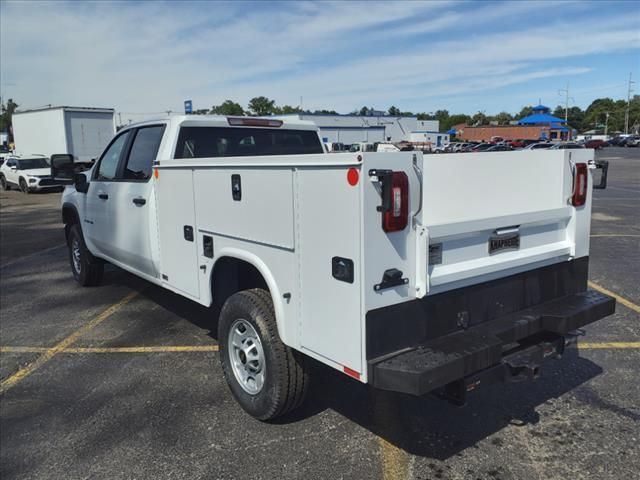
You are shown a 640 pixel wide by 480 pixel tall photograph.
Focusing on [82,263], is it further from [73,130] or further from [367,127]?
[367,127]

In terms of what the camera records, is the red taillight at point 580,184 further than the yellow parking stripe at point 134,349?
No

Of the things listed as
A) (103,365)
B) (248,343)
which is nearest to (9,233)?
(103,365)

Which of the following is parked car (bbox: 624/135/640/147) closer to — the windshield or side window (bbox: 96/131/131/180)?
the windshield

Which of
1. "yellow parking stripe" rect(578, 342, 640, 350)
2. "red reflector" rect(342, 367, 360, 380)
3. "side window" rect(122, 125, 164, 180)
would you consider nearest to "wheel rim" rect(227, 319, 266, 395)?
"red reflector" rect(342, 367, 360, 380)

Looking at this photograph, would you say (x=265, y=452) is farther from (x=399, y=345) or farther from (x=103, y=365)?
(x=103, y=365)

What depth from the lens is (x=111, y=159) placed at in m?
5.94

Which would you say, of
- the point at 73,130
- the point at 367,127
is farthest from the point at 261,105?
the point at 73,130

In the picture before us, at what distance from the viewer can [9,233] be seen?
517 inches

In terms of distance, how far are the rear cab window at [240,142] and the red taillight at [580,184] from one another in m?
2.76

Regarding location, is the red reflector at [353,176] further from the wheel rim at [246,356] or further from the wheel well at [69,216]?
the wheel well at [69,216]

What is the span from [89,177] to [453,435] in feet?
16.1

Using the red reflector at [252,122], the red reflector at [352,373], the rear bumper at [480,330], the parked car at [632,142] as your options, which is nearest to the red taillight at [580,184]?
the rear bumper at [480,330]

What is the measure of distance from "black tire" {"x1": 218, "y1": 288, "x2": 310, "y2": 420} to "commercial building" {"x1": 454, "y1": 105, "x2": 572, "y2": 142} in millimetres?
73290

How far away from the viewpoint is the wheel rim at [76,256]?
7.38 metres
